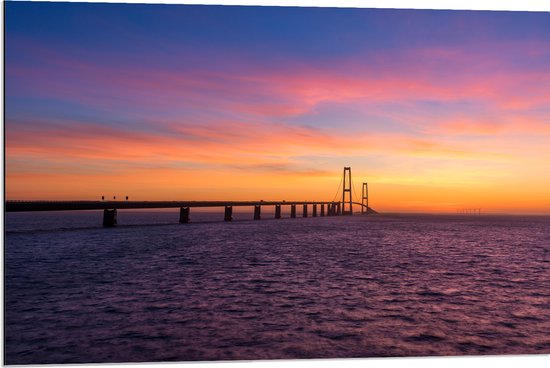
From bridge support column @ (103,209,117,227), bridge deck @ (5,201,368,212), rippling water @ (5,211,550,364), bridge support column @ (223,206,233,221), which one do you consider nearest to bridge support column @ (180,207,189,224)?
bridge deck @ (5,201,368,212)

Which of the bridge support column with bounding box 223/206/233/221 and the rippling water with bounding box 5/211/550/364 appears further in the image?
the bridge support column with bounding box 223/206/233/221

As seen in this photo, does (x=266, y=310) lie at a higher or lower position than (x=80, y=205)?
lower

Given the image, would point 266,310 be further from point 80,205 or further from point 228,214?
point 228,214

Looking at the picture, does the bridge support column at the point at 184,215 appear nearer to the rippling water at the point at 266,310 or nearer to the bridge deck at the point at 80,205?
the bridge deck at the point at 80,205

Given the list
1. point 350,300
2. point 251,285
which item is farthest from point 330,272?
point 350,300

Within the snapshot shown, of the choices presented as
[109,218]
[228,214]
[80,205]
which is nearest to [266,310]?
[80,205]

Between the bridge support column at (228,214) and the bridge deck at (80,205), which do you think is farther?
the bridge support column at (228,214)

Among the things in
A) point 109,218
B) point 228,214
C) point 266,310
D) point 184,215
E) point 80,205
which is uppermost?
point 80,205

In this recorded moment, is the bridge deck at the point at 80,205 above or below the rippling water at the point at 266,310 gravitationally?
above

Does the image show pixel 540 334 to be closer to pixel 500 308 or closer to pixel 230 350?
pixel 500 308

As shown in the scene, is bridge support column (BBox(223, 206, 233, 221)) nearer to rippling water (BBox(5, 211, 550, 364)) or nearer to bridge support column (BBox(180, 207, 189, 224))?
bridge support column (BBox(180, 207, 189, 224))

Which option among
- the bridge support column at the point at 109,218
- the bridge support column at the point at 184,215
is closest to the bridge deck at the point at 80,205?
the bridge support column at the point at 184,215

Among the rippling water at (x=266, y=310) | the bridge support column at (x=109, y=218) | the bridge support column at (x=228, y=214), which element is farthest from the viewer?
the bridge support column at (x=228, y=214)
